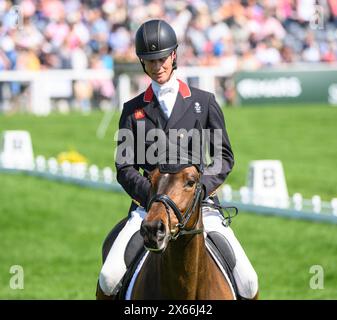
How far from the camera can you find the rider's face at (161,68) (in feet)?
23.3

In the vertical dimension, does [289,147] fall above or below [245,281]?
below

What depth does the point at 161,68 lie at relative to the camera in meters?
7.12

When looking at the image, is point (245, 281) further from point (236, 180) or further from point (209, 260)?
point (236, 180)

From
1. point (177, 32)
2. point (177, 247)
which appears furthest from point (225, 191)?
point (177, 32)

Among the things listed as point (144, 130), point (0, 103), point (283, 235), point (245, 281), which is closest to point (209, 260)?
point (245, 281)

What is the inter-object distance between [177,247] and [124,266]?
1019mm

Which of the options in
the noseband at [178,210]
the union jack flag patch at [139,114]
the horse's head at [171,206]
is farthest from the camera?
the union jack flag patch at [139,114]

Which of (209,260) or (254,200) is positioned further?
(254,200)

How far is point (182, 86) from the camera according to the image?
736 centimetres

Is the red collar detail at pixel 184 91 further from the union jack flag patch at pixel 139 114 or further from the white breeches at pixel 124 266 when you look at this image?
the white breeches at pixel 124 266

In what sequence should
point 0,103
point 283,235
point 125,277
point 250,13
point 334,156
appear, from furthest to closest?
point 250,13 < point 0,103 < point 334,156 < point 283,235 < point 125,277

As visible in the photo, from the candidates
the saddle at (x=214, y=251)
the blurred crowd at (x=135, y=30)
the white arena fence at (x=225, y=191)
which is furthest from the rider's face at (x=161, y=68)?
the blurred crowd at (x=135, y=30)
